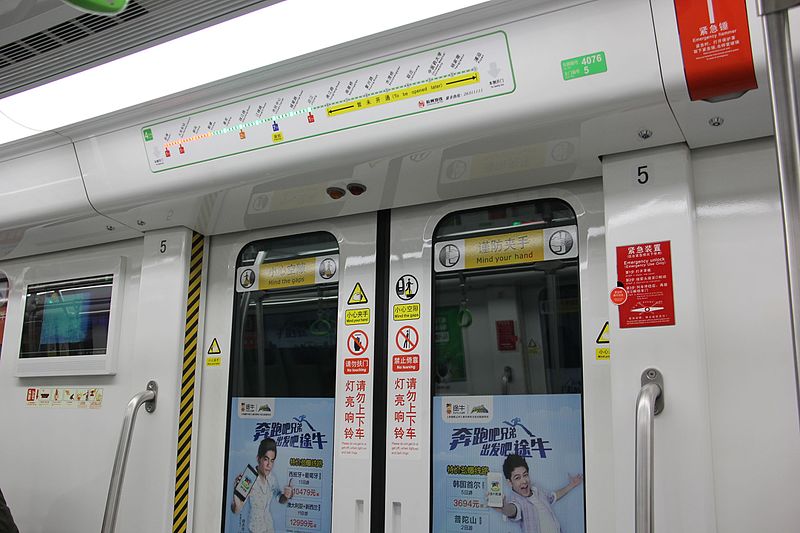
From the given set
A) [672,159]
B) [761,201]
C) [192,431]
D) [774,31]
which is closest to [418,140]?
[672,159]

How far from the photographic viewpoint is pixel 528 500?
2.67 m

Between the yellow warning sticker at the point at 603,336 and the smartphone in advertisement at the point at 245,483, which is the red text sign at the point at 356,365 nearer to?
the smartphone in advertisement at the point at 245,483

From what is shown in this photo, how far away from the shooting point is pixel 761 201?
2.34m

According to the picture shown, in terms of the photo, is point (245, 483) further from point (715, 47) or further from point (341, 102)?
point (715, 47)

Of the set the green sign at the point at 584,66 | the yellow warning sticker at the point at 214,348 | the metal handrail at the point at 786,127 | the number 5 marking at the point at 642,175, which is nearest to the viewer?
the metal handrail at the point at 786,127

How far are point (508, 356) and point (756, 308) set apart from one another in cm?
90

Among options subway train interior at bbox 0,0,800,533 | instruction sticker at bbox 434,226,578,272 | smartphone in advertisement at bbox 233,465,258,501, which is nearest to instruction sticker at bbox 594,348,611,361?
subway train interior at bbox 0,0,800,533

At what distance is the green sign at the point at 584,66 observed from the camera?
219 centimetres

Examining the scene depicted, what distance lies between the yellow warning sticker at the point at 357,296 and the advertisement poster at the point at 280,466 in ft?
1.40

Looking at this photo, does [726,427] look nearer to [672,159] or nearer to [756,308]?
[756,308]

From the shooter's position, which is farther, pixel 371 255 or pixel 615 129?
pixel 371 255

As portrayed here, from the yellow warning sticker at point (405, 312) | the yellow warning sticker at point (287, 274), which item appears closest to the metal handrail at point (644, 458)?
the yellow warning sticker at point (405, 312)

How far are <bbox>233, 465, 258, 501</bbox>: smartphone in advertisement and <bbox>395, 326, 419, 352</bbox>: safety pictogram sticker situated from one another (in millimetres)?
897

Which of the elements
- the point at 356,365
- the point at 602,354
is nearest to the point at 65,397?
the point at 356,365
